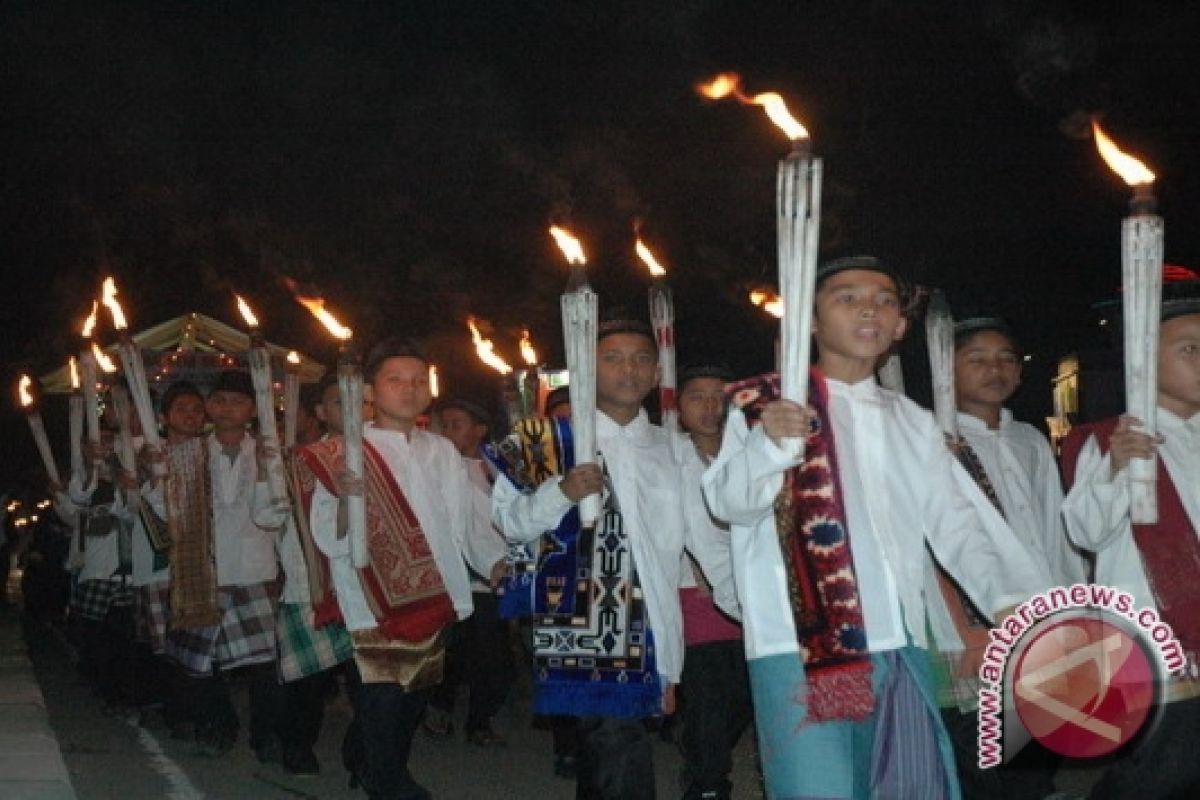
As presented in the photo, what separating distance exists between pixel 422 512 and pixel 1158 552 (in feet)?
10.9

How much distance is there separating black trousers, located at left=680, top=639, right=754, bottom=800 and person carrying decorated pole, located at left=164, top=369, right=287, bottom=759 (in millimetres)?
3092

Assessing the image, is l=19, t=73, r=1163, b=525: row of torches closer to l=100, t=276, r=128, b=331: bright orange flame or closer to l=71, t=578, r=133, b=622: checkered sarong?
l=100, t=276, r=128, b=331: bright orange flame

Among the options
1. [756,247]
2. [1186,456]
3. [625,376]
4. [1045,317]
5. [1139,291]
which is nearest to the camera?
[1139,291]

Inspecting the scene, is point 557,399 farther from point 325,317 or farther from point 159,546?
point 159,546

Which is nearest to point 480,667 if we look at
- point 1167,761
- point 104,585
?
point 104,585

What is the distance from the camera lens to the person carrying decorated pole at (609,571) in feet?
17.2

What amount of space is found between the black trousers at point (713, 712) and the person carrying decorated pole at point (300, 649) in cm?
208

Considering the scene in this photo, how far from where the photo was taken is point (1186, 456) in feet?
15.4

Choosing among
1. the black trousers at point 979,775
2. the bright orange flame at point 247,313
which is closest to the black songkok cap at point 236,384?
the bright orange flame at point 247,313

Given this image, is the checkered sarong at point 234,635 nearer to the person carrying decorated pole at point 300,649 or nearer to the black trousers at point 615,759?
the person carrying decorated pole at point 300,649

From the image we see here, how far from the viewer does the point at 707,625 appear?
6.48 metres

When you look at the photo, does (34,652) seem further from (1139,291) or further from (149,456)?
(1139,291)

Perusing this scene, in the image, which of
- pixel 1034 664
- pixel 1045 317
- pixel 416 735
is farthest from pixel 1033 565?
pixel 1045 317

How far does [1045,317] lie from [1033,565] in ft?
37.2
